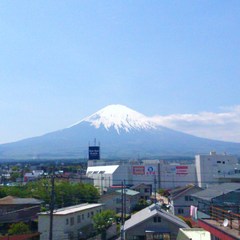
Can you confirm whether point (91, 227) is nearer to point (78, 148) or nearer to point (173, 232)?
point (173, 232)

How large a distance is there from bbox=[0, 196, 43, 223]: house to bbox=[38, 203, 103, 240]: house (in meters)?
4.17

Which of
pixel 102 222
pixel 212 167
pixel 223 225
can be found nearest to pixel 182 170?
pixel 212 167

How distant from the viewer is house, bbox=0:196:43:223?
24.2 meters

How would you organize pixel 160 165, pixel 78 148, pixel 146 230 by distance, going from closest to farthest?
1. pixel 146 230
2. pixel 160 165
3. pixel 78 148

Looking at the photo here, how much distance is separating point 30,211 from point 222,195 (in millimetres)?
13434

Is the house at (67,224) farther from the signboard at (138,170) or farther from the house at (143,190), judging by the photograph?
the signboard at (138,170)

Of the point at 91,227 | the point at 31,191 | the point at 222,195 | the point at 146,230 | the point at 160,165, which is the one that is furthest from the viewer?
the point at 160,165

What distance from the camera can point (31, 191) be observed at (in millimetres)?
32719

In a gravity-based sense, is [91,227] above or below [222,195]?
below

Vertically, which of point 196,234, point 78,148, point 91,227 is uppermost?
point 78,148

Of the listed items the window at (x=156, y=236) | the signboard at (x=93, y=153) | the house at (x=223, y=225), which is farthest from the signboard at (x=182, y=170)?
the house at (x=223, y=225)

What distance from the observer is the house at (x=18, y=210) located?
24203 millimetres

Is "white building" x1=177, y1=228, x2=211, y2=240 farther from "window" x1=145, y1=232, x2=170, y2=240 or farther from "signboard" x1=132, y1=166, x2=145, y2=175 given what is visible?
"signboard" x1=132, y1=166, x2=145, y2=175

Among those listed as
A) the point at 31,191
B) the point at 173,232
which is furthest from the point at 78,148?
the point at 173,232
